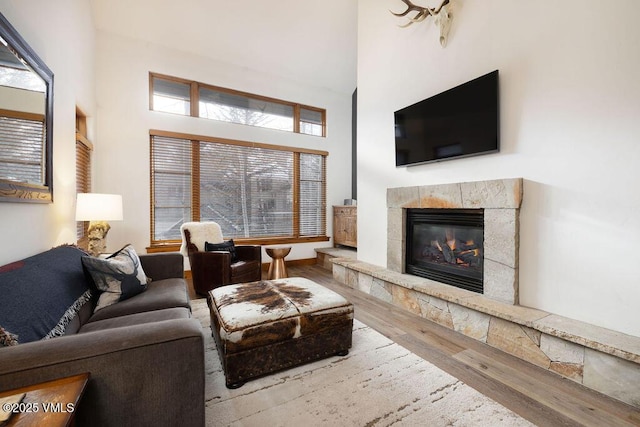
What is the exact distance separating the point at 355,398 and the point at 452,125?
2.48 m

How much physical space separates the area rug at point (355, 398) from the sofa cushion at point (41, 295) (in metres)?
0.88

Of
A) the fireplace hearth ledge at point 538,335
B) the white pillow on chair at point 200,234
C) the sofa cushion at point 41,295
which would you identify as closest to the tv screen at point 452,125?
the fireplace hearth ledge at point 538,335

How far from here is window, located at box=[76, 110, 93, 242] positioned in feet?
10.2

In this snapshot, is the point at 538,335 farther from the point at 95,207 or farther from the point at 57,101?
the point at 57,101

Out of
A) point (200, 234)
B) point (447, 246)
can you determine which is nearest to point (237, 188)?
point (200, 234)

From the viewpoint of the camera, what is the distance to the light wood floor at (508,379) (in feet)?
4.82

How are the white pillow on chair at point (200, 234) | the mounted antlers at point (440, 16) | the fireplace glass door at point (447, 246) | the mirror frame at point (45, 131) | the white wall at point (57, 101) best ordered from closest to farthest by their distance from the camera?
the mirror frame at point (45, 131)
the white wall at point (57, 101)
the fireplace glass door at point (447, 246)
the mounted antlers at point (440, 16)
the white pillow on chair at point (200, 234)

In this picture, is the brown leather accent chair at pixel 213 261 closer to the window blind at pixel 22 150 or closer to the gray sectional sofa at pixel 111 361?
the window blind at pixel 22 150

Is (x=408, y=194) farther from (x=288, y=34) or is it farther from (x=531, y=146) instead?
(x=288, y=34)

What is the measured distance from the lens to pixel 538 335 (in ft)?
6.31

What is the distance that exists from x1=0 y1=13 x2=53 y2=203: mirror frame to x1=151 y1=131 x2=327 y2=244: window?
79.5 inches

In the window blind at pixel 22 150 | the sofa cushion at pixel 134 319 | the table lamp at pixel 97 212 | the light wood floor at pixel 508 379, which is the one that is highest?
the window blind at pixel 22 150

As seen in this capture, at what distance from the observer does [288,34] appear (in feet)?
14.1

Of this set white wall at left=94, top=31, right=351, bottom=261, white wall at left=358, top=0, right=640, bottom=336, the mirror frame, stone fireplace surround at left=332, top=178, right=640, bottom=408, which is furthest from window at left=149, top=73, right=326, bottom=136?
white wall at left=358, top=0, right=640, bottom=336
